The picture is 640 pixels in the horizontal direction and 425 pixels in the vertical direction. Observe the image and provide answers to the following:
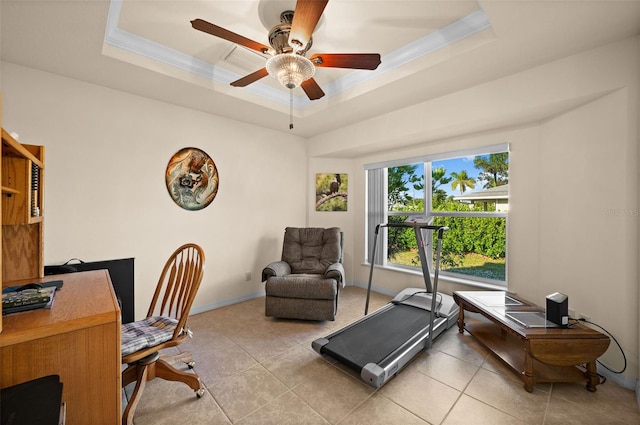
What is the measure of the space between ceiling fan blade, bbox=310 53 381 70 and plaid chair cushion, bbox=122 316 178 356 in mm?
2085

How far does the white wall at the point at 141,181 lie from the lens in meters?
2.47

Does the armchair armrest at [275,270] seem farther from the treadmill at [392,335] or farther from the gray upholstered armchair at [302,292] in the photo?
the treadmill at [392,335]

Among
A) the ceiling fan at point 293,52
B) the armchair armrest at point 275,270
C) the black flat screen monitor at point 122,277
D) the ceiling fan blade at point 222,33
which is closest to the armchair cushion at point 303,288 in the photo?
the armchair armrest at point 275,270

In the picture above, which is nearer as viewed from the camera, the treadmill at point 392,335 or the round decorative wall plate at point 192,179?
the treadmill at point 392,335

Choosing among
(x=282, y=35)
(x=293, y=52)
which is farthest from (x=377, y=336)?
(x=282, y=35)

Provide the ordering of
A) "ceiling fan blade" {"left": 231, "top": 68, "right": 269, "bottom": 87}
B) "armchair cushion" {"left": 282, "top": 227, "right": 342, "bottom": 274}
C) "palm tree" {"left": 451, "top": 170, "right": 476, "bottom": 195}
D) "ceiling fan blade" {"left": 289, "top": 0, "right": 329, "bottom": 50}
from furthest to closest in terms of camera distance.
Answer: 1. "armchair cushion" {"left": 282, "top": 227, "right": 342, "bottom": 274}
2. "palm tree" {"left": 451, "top": 170, "right": 476, "bottom": 195}
3. "ceiling fan blade" {"left": 231, "top": 68, "right": 269, "bottom": 87}
4. "ceiling fan blade" {"left": 289, "top": 0, "right": 329, "bottom": 50}

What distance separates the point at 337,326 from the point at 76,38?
3427 millimetres

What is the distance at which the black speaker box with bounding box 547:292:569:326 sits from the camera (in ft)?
6.64

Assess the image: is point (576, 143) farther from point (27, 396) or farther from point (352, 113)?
point (27, 396)

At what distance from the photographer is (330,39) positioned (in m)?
2.36

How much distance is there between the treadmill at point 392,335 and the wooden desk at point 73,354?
1485mm

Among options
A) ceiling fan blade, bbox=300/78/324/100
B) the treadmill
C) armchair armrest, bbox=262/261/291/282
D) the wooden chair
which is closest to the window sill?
the treadmill

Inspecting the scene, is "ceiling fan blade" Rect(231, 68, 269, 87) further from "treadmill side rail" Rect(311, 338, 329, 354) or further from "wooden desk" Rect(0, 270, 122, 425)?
"treadmill side rail" Rect(311, 338, 329, 354)

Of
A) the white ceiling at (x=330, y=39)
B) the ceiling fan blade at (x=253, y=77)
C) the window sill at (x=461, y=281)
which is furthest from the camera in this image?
the window sill at (x=461, y=281)
